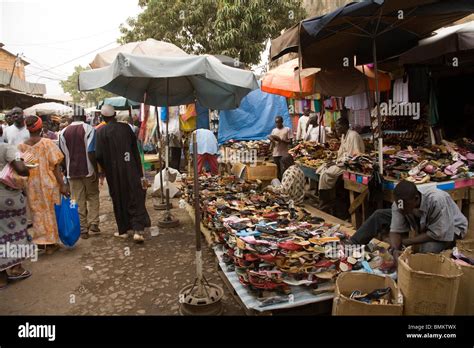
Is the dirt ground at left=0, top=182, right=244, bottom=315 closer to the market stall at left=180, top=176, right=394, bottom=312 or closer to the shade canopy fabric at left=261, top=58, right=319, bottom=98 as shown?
the market stall at left=180, top=176, right=394, bottom=312

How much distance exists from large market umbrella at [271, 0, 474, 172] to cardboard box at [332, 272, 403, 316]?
7.55ft

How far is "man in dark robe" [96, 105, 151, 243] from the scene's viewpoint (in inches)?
219

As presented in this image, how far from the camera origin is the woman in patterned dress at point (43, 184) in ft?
16.2

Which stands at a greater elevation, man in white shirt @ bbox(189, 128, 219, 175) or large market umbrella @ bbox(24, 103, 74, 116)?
large market umbrella @ bbox(24, 103, 74, 116)

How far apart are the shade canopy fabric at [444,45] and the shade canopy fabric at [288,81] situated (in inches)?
84.9

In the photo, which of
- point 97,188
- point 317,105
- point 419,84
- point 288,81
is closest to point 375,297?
point 97,188

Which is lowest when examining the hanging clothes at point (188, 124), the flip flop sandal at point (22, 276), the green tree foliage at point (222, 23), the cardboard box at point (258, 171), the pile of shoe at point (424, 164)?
the flip flop sandal at point (22, 276)

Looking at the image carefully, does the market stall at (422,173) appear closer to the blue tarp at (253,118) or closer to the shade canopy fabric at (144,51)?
the shade canopy fabric at (144,51)

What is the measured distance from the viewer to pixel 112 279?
448 cm

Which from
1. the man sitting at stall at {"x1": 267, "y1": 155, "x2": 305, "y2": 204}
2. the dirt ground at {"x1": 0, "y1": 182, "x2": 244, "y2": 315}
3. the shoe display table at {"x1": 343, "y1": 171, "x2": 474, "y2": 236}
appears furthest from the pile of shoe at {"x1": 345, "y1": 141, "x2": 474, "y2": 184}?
Answer: the dirt ground at {"x1": 0, "y1": 182, "x2": 244, "y2": 315}

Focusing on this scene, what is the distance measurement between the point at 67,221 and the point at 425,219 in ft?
15.0

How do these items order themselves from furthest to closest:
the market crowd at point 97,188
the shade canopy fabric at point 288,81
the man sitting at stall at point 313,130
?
the man sitting at stall at point 313,130, the shade canopy fabric at point 288,81, the market crowd at point 97,188

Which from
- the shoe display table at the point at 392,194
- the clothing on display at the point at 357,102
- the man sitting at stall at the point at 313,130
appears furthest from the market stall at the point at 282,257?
the man sitting at stall at the point at 313,130

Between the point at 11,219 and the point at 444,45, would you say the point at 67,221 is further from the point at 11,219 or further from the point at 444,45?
A: the point at 444,45
